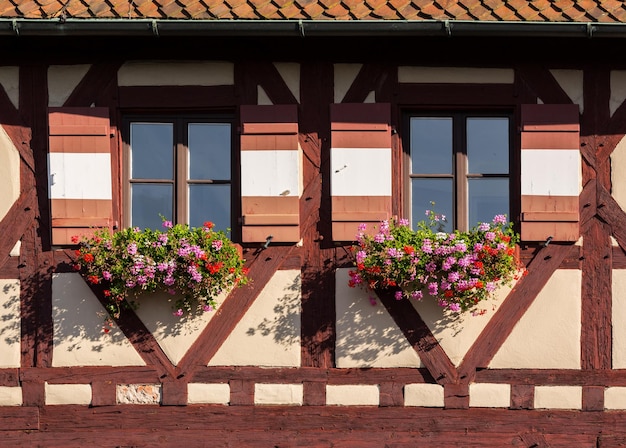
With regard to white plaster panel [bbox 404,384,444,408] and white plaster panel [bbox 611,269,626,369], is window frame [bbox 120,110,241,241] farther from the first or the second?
white plaster panel [bbox 611,269,626,369]

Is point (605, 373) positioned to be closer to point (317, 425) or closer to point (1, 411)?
point (317, 425)

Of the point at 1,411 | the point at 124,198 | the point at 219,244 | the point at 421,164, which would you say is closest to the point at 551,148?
the point at 421,164

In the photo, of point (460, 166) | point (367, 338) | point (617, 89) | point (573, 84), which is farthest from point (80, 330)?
point (617, 89)

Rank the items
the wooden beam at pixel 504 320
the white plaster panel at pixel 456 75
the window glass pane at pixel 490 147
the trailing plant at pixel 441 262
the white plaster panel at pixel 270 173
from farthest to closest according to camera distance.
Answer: the window glass pane at pixel 490 147 < the white plaster panel at pixel 456 75 < the white plaster panel at pixel 270 173 < the wooden beam at pixel 504 320 < the trailing plant at pixel 441 262

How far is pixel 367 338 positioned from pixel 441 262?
2.58ft

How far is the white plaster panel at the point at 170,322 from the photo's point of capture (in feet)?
27.3

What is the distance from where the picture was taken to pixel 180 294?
8289 mm

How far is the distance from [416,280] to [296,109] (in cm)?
151

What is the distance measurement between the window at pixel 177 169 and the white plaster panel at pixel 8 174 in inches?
31.4

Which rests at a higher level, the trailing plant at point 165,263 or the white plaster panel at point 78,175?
the white plaster panel at point 78,175

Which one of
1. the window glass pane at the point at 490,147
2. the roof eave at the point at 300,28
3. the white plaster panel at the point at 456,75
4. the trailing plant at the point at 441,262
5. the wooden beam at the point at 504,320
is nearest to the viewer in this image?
the trailing plant at the point at 441,262

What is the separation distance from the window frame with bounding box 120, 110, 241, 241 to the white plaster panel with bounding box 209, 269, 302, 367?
2.45 ft

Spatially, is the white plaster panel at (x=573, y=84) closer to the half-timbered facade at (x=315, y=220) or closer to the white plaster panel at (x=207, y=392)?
the half-timbered facade at (x=315, y=220)

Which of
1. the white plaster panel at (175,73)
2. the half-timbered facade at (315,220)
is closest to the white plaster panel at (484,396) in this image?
the half-timbered facade at (315,220)
